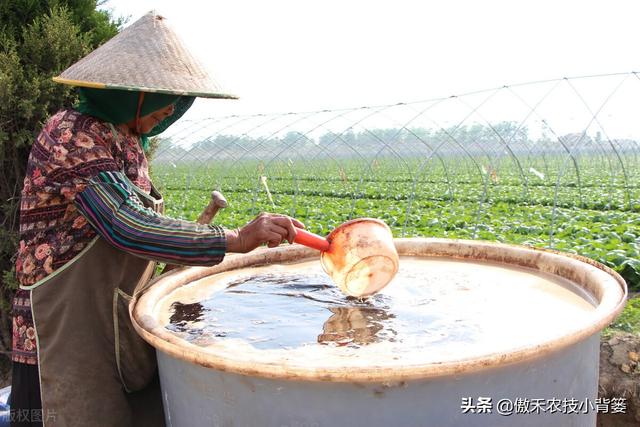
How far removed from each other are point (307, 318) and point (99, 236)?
700 millimetres

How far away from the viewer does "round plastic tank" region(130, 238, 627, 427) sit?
4.25ft

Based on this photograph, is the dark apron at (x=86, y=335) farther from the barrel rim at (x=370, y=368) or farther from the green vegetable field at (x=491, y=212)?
the green vegetable field at (x=491, y=212)

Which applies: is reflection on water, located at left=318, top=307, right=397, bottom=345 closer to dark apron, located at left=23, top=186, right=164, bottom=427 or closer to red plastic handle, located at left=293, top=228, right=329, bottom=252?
red plastic handle, located at left=293, top=228, right=329, bottom=252

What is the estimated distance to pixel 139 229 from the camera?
155cm

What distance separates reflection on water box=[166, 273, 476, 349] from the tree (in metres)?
1.30

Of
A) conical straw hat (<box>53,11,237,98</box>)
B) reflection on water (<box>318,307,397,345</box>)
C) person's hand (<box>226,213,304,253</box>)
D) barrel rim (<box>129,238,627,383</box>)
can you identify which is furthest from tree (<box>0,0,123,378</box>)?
reflection on water (<box>318,307,397,345</box>)

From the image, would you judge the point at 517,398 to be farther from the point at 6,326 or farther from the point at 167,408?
the point at 6,326

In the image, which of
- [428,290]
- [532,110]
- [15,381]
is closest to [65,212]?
[15,381]

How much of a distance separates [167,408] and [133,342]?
0.27 meters

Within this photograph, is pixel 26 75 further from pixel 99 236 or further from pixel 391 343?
pixel 391 343

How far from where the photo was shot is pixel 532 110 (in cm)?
1046

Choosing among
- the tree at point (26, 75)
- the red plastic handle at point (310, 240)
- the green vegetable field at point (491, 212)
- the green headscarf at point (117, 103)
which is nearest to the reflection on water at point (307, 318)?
the red plastic handle at point (310, 240)

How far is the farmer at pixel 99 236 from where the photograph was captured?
63.0 inches

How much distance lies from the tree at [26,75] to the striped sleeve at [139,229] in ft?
4.50
